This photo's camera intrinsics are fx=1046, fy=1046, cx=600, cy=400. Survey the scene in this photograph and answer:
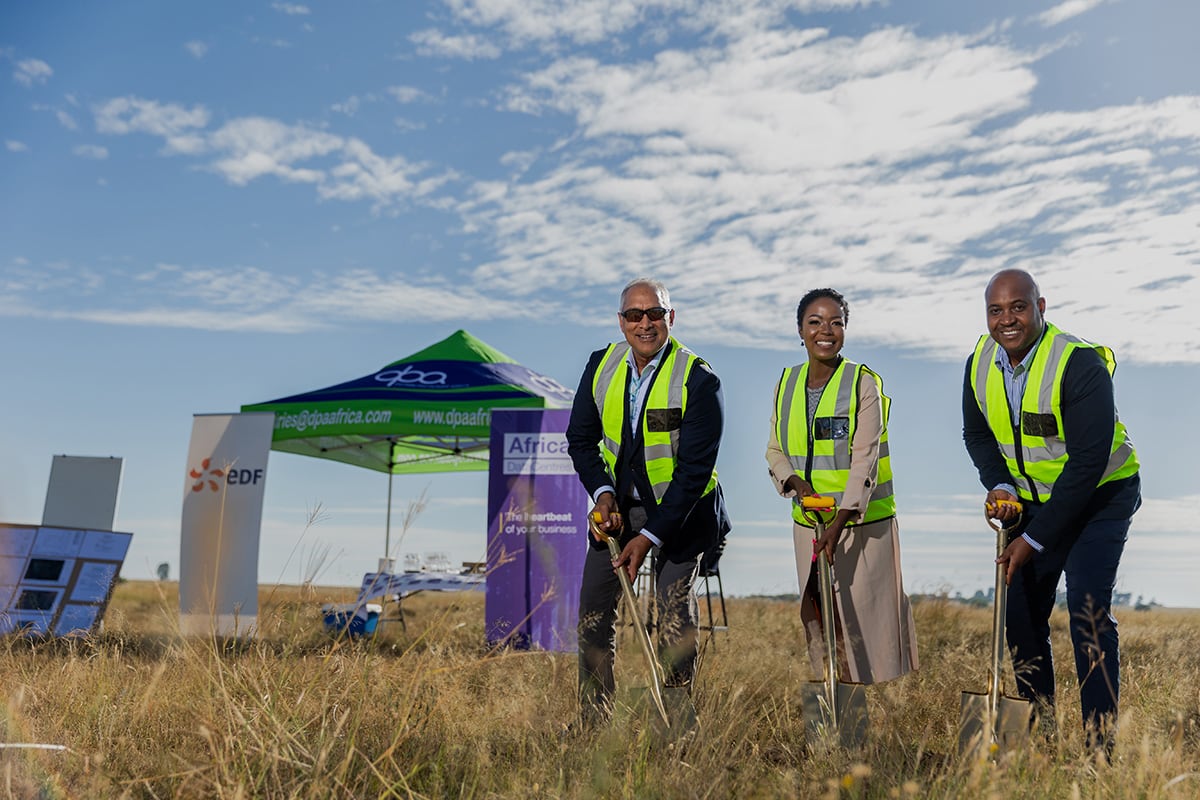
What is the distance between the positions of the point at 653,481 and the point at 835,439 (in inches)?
28.5

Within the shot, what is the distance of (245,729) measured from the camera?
2973 millimetres

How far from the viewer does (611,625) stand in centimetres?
416

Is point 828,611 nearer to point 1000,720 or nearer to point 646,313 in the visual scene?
point 1000,720

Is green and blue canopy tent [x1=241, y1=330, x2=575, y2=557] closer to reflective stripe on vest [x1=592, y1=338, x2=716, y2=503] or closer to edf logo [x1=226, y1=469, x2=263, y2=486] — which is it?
edf logo [x1=226, y1=469, x2=263, y2=486]

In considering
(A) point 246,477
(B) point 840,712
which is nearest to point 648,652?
(B) point 840,712

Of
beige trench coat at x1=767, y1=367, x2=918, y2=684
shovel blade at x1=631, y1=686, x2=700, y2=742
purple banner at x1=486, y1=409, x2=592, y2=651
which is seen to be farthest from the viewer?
purple banner at x1=486, y1=409, x2=592, y2=651

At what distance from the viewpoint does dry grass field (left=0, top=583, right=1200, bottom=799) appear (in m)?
2.92

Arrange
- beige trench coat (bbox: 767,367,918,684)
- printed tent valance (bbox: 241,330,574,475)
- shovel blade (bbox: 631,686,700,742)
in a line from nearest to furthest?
shovel blade (bbox: 631,686,700,742) → beige trench coat (bbox: 767,367,918,684) → printed tent valance (bbox: 241,330,574,475)

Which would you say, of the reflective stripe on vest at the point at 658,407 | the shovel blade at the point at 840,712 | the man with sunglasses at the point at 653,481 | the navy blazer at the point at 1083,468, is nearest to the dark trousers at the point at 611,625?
the man with sunglasses at the point at 653,481

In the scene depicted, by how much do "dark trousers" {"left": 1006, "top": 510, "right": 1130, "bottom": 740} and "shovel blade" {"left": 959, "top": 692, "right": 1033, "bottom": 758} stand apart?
184 millimetres

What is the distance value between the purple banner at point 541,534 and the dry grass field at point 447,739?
3.29 meters

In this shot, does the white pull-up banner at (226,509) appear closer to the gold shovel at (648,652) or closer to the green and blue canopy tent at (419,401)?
the green and blue canopy tent at (419,401)

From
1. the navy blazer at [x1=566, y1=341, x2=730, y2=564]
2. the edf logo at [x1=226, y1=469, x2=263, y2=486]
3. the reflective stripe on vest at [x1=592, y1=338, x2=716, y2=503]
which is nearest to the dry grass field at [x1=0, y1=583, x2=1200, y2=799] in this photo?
the navy blazer at [x1=566, y1=341, x2=730, y2=564]

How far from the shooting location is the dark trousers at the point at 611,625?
3.90m
